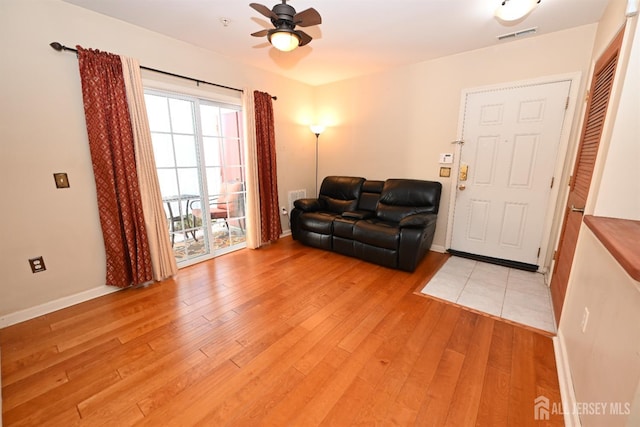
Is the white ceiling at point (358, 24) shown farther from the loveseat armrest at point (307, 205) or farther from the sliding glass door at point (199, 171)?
the loveseat armrest at point (307, 205)

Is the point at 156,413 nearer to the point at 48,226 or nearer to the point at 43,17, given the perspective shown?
the point at 48,226

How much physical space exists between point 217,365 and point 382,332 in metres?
1.16

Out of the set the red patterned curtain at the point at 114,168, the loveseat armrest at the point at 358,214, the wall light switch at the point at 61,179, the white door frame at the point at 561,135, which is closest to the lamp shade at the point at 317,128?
the loveseat armrest at the point at 358,214

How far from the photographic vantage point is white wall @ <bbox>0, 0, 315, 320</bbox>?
1897 millimetres

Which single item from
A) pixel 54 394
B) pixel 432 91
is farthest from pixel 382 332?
pixel 432 91

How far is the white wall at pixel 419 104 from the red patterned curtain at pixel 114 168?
290cm

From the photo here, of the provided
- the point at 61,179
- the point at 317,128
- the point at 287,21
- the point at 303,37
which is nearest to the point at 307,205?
the point at 317,128

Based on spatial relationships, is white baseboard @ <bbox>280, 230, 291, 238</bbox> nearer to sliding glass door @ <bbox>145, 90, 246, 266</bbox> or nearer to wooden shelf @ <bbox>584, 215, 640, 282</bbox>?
sliding glass door @ <bbox>145, 90, 246, 266</bbox>

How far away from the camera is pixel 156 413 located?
130 cm

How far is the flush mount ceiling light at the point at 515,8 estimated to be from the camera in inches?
73.9

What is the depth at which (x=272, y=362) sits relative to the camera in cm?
163

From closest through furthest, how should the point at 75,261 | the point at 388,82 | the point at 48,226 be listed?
the point at 48,226, the point at 75,261, the point at 388,82

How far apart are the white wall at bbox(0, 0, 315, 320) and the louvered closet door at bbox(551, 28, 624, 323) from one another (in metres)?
3.82

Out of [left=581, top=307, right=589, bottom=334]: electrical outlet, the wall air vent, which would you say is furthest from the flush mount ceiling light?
[left=581, top=307, right=589, bottom=334]: electrical outlet
